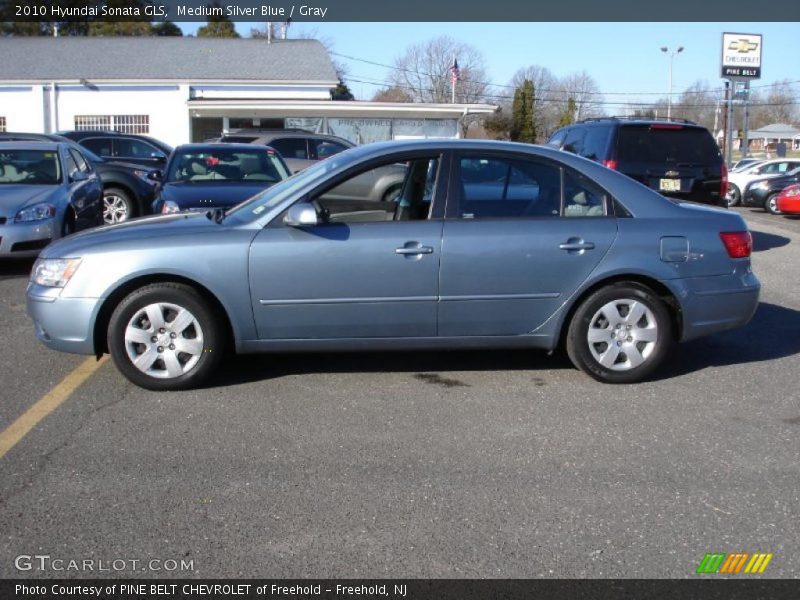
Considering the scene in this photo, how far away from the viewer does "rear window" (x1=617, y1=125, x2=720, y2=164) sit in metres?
10.5

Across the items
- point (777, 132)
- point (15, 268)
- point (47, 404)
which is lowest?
point (47, 404)

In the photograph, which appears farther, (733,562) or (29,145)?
(29,145)

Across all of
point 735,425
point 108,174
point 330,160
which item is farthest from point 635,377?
point 108,174

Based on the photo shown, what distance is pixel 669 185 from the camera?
10.5 metres

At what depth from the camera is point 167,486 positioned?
4004 mm

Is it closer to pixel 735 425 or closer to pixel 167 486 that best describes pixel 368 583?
pixel 167 486

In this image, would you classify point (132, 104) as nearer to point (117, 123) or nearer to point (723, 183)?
point (117, 123)

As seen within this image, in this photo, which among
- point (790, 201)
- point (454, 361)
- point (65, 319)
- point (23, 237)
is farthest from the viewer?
point (790, 201)

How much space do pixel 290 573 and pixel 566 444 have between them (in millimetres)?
1898

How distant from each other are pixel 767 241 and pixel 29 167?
37.0 ft

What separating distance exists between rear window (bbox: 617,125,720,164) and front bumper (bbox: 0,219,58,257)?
6.90 meters

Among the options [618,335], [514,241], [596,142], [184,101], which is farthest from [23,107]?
[618,335]

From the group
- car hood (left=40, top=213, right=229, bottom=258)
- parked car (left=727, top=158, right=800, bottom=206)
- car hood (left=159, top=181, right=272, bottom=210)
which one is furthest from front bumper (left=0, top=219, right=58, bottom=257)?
parked car (left=727, top=158, right=800, bottom=206)

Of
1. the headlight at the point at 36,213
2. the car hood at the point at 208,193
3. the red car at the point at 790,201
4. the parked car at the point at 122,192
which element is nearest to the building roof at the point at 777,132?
the red car at the point at 790,201
